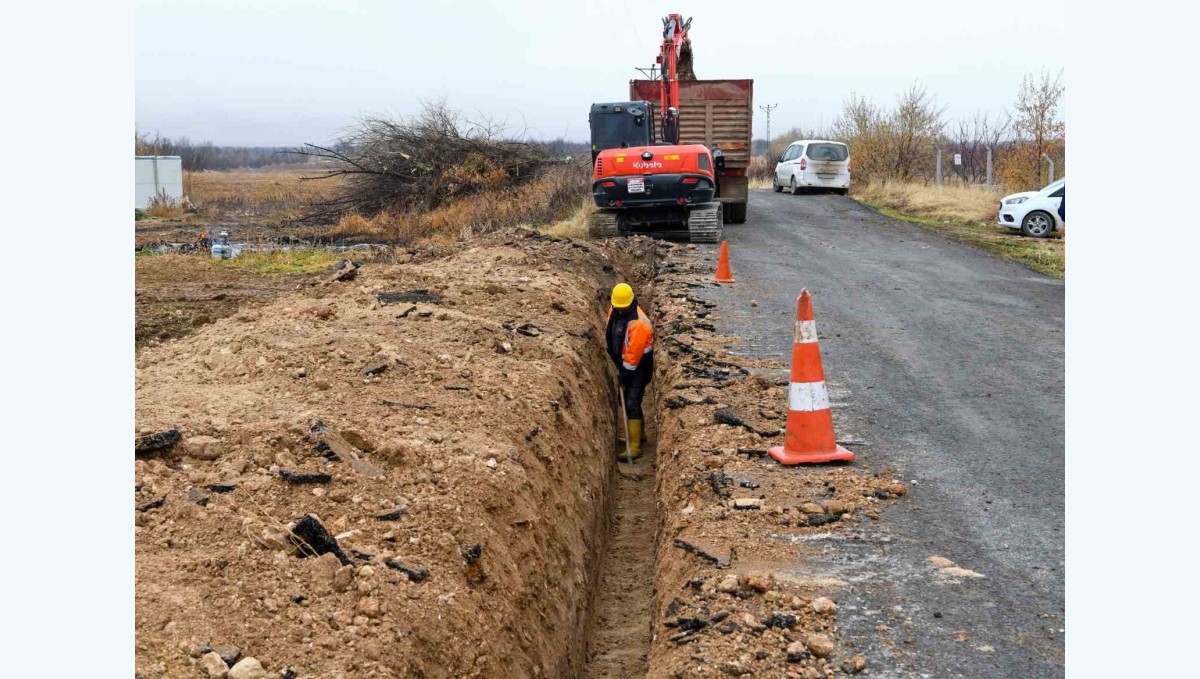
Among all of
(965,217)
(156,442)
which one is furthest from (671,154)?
(156,442)

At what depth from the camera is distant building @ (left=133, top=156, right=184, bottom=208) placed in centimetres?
3136

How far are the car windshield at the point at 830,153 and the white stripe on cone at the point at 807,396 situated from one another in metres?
22.9

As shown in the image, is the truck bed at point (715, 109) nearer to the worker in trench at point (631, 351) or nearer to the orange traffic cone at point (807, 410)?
the worker in trench at point (631, 351)

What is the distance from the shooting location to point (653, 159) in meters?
16.1

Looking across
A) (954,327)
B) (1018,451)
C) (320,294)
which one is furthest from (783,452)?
(320,294)

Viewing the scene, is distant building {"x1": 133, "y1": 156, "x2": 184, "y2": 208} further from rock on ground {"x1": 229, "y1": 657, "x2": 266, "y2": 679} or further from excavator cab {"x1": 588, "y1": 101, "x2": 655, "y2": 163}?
rock on ground {"x1": 229, "y1": 657, "x2": 266, "y2": 679}

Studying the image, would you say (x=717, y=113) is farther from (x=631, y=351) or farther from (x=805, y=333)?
(x=805, y=333)

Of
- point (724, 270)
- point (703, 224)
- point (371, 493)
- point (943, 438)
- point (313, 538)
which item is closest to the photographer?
point (313, 538)

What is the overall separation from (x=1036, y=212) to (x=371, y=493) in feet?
53.8

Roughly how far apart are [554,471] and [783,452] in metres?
1.63

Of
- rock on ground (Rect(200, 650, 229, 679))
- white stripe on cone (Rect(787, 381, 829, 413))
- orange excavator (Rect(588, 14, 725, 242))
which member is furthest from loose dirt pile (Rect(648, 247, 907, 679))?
orange excavator (Rect(588, 14, 725, 242))

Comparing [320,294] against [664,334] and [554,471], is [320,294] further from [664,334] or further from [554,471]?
[554,471]

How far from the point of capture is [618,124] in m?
17.9

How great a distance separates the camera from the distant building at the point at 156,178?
31359 mm
